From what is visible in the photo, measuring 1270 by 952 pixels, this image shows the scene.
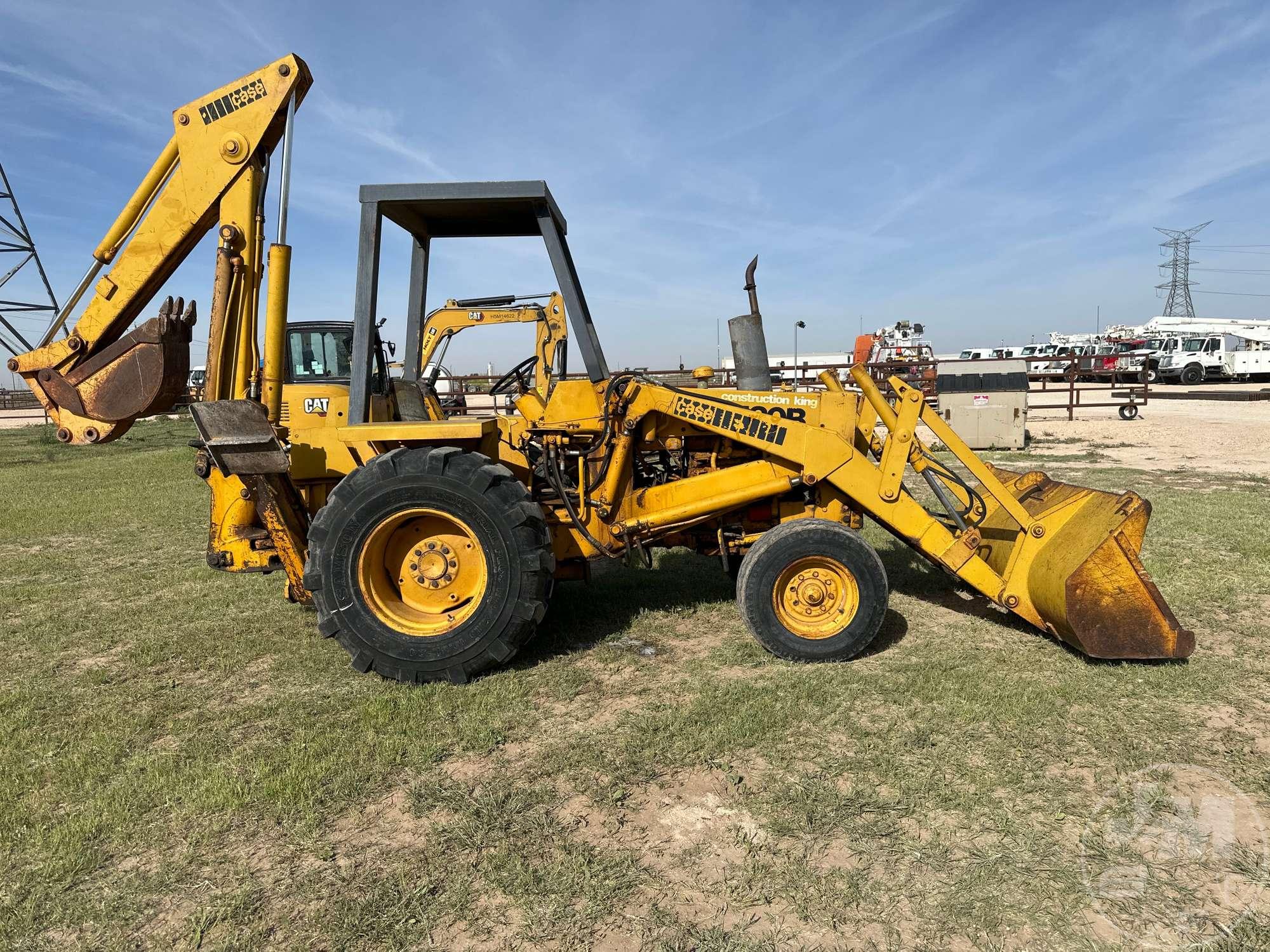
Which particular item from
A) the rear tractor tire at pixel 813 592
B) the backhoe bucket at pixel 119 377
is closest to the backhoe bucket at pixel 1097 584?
the rear tractor tire at pixel 813 592

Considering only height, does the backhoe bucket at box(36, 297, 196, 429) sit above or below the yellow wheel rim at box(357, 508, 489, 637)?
above

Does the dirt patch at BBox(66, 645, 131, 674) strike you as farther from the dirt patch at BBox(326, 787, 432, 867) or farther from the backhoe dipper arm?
the dirt patch at BBox(326, 787, 432, 867)

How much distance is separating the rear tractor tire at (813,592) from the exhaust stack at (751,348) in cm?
108

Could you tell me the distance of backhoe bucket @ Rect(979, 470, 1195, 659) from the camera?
149 inches

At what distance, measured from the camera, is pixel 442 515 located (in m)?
4.03

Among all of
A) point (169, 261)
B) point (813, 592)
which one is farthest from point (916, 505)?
point (169, 261)

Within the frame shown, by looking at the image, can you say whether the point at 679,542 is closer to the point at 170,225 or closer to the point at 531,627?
the point at 531,627

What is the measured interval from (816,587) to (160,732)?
332 cm

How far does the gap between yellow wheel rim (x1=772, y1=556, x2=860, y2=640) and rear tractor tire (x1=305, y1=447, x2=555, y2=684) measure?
134 cm

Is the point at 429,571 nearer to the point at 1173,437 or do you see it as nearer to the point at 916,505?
the point at 916,505

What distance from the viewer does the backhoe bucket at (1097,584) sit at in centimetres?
378

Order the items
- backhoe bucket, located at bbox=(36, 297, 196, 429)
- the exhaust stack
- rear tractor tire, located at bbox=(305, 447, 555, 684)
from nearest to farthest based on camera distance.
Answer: rear tractor tire, located at bbox=(305, 447, 555, 684) < backhoe bucket, located at bbox=(36, 297, 196, 429) < the exhaust stack

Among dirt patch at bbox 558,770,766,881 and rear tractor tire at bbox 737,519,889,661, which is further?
rear tractor tire at bbox 737,519,889,661

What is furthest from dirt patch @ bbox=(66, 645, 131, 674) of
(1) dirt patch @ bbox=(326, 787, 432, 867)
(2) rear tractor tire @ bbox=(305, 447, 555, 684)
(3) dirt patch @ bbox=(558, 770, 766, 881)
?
(3) dirt patch @ bbox=(558, 770, 766, 881)
